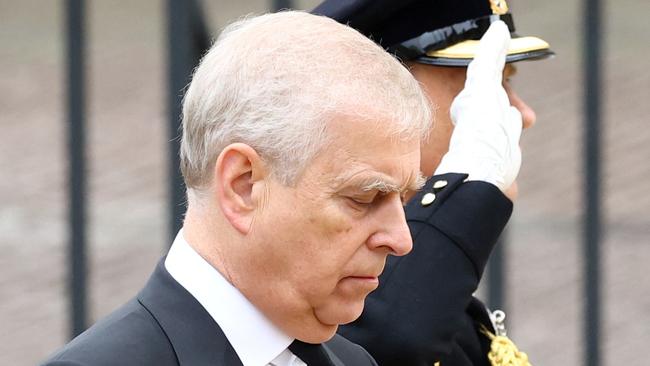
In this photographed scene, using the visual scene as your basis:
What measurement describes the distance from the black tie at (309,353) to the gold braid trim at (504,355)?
72 centimetres

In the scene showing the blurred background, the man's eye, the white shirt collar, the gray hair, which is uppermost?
the gray hair

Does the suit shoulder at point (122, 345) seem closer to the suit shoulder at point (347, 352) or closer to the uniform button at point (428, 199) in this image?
the suit shoulder at point (347, 352)

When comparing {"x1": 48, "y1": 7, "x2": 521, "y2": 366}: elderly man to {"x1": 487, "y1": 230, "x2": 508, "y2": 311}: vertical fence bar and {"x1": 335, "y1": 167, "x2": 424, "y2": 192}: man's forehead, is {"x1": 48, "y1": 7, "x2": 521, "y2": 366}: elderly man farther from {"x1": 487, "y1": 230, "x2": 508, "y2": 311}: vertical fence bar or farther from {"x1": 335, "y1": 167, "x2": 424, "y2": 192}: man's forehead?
{"x1": 487, "y1": 230, "x2": 508, "y2": 311}: vertical fence bar

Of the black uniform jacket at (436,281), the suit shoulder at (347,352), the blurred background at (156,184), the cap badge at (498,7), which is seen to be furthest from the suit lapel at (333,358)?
the blurred background at (156,184)

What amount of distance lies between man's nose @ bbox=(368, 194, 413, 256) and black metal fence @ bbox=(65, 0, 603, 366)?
1736 millimetres

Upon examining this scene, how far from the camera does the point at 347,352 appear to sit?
1.68m

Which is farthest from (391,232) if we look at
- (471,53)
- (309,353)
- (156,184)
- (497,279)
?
(156,184)

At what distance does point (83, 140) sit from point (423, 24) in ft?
3.82

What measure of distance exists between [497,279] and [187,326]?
204cm

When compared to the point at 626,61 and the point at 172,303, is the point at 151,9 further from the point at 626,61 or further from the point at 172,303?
the point at 172,303

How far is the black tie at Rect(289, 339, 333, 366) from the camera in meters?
1.53

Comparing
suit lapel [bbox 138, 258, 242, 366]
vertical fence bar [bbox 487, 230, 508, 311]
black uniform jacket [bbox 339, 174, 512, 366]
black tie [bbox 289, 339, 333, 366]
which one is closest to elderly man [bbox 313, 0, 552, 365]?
black uniform jacket [bbox 339, 174, 512, 366]

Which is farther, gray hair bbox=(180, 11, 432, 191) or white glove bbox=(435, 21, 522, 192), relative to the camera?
white glove bbox=(435, 21, 522, 192)

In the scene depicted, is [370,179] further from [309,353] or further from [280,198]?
[309,353]
